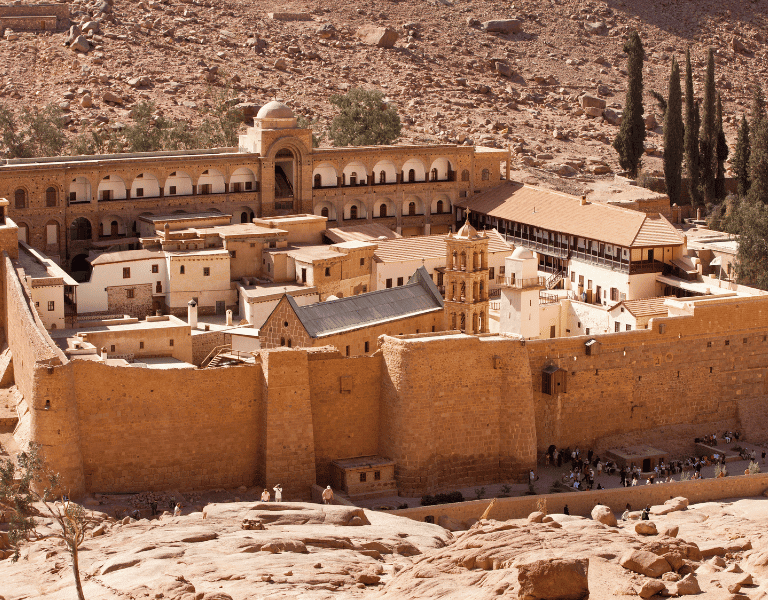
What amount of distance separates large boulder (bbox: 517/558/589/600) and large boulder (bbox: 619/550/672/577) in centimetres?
281

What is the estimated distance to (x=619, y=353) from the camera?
51406mm

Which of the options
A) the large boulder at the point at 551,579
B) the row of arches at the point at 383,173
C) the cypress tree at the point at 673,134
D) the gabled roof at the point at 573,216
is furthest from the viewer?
the cypress tree at the point at 673,134

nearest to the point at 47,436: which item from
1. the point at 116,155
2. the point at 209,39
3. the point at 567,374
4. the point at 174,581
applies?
the point at 174,581

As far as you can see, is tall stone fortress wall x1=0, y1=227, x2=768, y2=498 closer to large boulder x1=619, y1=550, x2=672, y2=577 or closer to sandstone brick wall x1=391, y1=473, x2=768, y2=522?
sandstone brick wall x1=391, y1=473, x2=768, y2=522

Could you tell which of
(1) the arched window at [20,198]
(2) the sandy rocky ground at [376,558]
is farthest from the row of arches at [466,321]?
(1) the arched window at [20,198]

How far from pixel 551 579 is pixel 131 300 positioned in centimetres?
3429

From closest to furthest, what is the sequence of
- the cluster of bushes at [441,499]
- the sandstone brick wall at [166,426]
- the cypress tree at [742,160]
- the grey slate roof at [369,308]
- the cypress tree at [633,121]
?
the sandstone brick wall at [166,426] → the cluster of bushes at [441,499] → the grey slate roof at [369,308] → the cypress tree at [742,160] → the cypress tree at [633,121]

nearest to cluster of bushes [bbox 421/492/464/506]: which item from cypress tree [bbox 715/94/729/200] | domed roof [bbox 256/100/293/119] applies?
domed roof [bbox 256/100/293/119]

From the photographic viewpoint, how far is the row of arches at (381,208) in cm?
7438

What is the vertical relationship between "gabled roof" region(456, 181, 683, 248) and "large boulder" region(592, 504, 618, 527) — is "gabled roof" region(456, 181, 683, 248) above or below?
above

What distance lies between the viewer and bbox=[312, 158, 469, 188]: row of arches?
74.2 m

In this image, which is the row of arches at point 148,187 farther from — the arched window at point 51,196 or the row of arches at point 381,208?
the row of arches at point 381,208

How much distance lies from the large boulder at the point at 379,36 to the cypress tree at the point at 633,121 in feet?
68.2

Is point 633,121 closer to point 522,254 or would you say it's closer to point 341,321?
point 522,254
